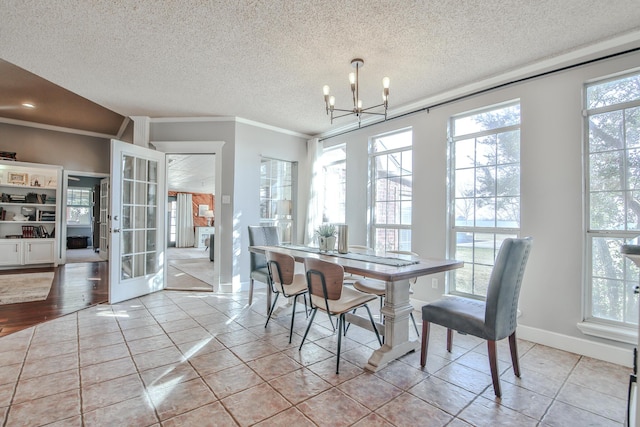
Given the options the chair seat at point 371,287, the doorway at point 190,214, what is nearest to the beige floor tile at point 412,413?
the chair seat at point 371,287

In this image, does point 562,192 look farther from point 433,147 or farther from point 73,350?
point 73,350

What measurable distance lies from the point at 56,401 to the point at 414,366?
232 cm

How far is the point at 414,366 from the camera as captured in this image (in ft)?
7.54

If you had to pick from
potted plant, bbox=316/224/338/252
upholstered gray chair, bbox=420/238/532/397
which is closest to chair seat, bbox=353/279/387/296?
potted plant, bbox=316/224/338/252

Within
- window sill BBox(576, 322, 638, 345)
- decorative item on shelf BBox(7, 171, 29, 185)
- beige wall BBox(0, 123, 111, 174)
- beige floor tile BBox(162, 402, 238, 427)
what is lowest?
beige floor tile BBox(162, 402, 238, 427)

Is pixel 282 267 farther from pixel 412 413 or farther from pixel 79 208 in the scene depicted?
pixel 79 208

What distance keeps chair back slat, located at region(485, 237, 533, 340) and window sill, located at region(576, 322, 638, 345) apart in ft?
3.57

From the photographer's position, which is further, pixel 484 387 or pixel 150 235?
pixel 150 235

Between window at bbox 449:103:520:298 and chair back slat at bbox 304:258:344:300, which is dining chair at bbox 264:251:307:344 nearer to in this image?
→ chair back slat at bbox 304:258:344:300

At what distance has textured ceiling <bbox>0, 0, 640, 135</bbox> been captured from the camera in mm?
2115

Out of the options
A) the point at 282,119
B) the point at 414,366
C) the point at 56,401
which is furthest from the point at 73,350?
the point at 282,119

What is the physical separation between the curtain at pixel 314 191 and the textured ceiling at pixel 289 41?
1.67 m

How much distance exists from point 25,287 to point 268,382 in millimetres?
4494

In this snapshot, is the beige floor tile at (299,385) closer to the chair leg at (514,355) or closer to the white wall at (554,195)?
the chair leg at (514,355)
